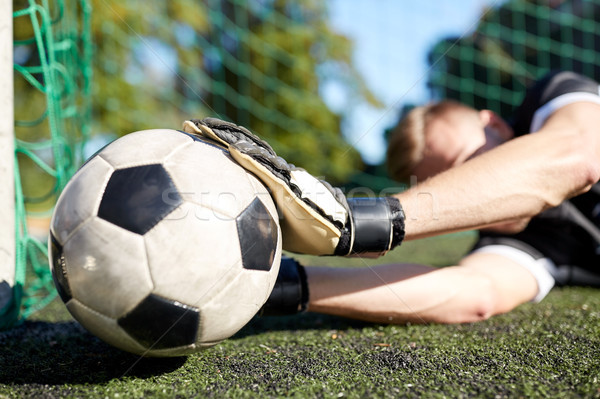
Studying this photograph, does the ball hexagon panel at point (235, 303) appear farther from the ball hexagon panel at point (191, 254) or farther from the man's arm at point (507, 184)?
the man's arm at point (507, 184)

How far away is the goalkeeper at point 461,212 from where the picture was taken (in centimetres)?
130

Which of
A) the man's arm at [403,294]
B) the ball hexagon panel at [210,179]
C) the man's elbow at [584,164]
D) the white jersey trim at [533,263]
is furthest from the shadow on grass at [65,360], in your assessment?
the white jersey trim at [533,263]

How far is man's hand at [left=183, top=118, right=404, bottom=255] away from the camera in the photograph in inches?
48.5

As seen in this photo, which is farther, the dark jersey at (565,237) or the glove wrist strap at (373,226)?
the dark jersey at (565,237)

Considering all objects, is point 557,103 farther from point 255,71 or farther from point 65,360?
point 255,71

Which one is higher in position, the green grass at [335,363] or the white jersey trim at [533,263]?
the green grass at [335,363]

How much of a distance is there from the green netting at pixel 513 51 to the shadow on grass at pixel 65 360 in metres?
10.7

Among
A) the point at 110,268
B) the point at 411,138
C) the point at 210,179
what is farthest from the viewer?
the point at 411,138

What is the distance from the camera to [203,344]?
1143 mm

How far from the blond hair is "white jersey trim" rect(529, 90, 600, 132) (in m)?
0.57

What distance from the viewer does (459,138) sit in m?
2.26

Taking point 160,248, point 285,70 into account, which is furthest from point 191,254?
point 285,70

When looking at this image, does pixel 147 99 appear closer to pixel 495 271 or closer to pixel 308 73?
pixel 308 73

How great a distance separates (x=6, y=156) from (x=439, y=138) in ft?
5.92
